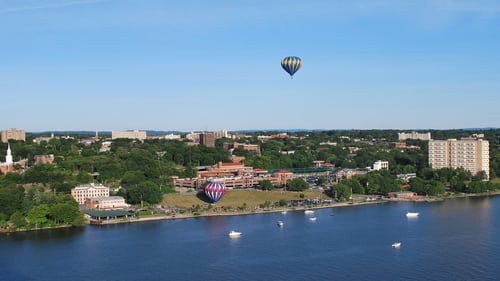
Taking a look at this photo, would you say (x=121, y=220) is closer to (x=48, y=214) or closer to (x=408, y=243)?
(x=48, y=214)

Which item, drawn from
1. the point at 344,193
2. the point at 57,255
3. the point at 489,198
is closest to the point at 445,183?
the point at 489,198

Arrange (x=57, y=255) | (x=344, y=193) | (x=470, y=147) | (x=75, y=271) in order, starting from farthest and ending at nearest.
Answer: (x=470, y=147) < (x=344, y=193) < (x=57, y=255) < (x=75, y=271)

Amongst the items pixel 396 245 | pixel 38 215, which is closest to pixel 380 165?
pixel 396 245

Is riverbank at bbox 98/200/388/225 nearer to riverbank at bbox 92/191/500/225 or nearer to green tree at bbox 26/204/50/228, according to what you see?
riverbank at bbox 92/191/500/225

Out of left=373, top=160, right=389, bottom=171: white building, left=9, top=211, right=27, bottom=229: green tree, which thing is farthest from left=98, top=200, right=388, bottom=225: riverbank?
left=373, top=160, right=389, bottom=171: white building

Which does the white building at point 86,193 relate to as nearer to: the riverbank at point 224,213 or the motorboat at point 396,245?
the riverbank at point 224,213

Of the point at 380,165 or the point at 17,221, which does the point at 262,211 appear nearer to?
the point at 17,221

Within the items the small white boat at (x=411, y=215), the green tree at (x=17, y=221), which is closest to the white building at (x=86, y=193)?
the green tree at (x=17, y=221)
